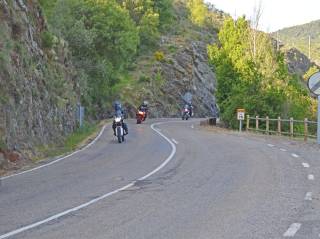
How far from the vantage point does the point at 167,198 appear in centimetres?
1149

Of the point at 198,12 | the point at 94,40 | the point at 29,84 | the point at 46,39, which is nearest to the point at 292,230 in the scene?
the point at 29,84

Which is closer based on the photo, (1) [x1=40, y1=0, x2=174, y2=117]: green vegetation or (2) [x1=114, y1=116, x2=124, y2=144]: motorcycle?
(2) [x1=114, y1=116, x2=124, y2=144]: motorcycle

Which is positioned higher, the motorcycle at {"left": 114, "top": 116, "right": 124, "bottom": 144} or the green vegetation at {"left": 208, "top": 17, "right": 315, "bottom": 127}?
the green vegetation at {"left": 208, "top": 17, "right": 315, "bottom": 127}

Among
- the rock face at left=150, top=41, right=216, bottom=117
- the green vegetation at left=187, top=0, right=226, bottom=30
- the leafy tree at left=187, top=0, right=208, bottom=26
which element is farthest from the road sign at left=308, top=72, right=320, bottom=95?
the leafy tree at left=187, top=0, right=208, bottom=26

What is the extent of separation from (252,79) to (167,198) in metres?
31.6

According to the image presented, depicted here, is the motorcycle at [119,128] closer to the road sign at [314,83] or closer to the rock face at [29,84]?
the rock face at [29,84]

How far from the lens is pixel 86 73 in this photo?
146ft

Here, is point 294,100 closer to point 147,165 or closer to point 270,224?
point 147,165

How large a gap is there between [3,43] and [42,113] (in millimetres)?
4682

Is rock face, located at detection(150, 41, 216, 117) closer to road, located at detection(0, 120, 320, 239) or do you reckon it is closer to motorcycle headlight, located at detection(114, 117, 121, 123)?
motorcycle headlight, located at detection(114, 117, 121, 123)

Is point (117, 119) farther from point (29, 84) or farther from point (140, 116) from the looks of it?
point (140, 116)

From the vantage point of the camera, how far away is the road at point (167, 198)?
861 centimetres

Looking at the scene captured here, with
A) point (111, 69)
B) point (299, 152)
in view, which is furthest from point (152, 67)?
point (299, 152)

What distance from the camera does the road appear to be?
861 centimetres
